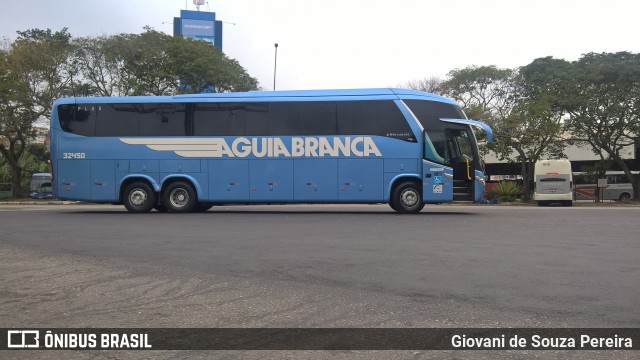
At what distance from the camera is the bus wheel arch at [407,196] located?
674 inches

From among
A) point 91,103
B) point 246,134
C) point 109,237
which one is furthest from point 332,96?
point 109,237

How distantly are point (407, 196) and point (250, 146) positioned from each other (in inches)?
210

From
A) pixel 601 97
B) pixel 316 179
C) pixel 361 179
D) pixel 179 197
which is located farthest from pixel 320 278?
pixel 601 97

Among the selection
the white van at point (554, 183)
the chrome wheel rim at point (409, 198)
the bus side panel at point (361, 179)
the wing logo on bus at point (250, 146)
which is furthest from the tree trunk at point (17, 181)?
the white van at point (554, 183)

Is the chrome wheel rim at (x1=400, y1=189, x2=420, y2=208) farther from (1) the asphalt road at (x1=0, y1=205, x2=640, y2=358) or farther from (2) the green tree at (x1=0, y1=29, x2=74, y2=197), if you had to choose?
(2) the green tree at (x1=0, y1=29, x2=74, y2=197)

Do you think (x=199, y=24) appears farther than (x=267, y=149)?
Yes

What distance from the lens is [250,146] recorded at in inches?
695

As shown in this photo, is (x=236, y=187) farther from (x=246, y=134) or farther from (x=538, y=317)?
(x=538, y=317)

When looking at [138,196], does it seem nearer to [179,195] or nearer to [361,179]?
[179,195]

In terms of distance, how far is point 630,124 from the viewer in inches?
1221

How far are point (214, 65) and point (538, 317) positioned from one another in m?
34.1

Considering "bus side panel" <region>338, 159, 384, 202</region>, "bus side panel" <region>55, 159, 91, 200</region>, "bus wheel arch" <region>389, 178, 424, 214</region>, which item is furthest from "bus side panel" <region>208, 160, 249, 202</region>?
"bus wheel arch" <region>389, 178, 424, 214</region>

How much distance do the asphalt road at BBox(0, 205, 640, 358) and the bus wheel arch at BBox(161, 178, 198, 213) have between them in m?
6.06

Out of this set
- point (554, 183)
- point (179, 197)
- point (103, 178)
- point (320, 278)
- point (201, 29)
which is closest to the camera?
point (320, 278)
